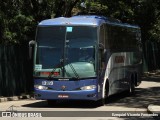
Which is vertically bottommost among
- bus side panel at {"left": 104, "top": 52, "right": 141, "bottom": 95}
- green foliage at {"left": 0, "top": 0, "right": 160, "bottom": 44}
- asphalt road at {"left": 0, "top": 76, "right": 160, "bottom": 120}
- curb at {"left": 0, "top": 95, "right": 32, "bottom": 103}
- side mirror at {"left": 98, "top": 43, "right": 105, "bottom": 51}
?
curb at {"left": 0, "top": 95, "right": 32, "bottom": 103}

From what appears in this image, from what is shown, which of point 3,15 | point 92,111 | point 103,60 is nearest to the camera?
point 92,111

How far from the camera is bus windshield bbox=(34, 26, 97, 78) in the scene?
17.0m

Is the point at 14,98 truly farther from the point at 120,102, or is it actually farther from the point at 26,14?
the point at 26,14

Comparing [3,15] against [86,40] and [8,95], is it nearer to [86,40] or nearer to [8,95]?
[8,95]

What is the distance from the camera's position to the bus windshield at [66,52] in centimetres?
1702

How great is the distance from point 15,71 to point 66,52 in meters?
6.43

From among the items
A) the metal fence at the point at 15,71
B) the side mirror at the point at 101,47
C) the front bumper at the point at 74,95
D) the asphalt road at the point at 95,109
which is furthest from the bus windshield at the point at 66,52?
the metal fence at the point at 15,71

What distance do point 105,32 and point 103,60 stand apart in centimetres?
125

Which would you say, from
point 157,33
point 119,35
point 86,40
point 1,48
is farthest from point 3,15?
point 157,33

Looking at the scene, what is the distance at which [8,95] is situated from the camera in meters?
22.3

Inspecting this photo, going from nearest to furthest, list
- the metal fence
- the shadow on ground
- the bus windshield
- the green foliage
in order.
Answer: the bus windshield, the shadow on ground, the metal fence, the green foliage

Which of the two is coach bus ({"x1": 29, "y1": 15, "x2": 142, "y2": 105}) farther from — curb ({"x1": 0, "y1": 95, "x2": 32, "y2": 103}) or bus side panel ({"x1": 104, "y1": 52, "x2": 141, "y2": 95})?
curb ({"x1": 0, "y1": 95, "x2": 32, "y2": 103})

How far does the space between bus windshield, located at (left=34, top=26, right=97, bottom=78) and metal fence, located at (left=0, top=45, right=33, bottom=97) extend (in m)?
5.00

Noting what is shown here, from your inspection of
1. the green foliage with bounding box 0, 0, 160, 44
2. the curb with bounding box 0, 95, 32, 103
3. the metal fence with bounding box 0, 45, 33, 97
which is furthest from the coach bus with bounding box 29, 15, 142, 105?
the green foliage with bounding box 0, 0, 160, 44
